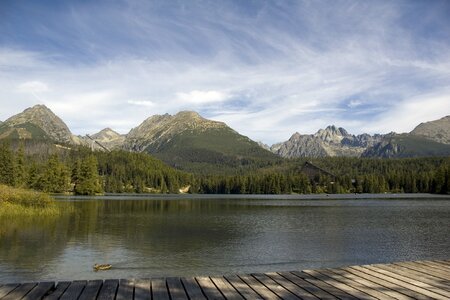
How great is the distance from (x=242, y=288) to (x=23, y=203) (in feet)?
224

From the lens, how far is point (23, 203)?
233ft

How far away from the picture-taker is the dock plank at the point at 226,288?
12188 mm

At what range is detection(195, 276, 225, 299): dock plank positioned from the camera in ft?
40.0

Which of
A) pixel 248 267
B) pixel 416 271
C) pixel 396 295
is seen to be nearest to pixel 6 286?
pixel 396 295

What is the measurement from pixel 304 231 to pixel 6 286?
2145 inches

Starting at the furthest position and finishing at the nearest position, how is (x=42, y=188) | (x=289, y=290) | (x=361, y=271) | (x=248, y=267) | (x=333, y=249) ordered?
(x=42, y=188) < (x=333, y=249) < (x=248, y=267) < (x=361, y=271) < (x=289, y=290)

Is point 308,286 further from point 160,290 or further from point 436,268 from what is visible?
point 436,268

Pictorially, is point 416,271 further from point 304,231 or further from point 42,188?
point 42,188

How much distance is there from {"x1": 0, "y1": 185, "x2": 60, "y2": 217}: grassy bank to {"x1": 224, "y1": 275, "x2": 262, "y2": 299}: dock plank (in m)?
63.8

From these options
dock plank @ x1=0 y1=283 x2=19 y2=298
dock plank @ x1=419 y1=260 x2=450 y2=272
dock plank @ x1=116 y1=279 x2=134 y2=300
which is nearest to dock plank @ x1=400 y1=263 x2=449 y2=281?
dock plank @ x1=419 y1=260 x2=450 y2=272

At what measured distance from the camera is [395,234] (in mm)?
59469

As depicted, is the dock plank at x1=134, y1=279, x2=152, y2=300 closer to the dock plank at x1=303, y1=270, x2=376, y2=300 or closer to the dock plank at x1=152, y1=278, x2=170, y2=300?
the dock plank at x1=152, y1=278, x2=170, y2=300

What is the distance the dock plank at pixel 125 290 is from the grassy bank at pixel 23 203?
62.3 metres

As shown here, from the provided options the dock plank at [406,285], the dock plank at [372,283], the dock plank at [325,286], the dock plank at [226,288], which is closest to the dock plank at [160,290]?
the dock plank at [226,288]
